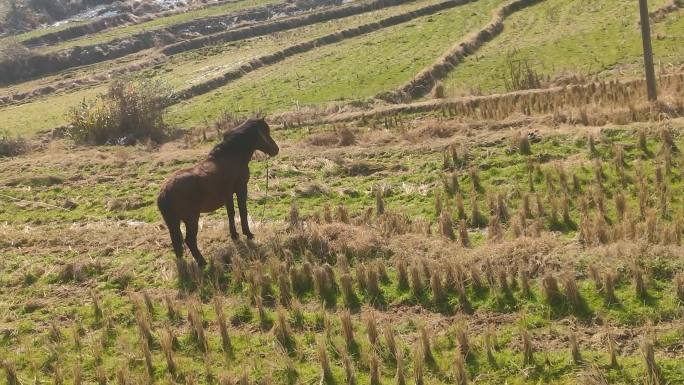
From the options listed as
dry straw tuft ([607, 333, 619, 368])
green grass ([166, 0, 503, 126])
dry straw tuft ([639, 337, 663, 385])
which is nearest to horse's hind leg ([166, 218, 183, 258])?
dry straw tuft ([607, 333, 619, 368])

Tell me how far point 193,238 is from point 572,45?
27041 mm

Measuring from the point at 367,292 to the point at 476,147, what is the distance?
8.40 metres

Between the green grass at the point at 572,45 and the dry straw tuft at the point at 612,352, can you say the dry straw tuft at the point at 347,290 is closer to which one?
the dry straw tuft at the point at 612,352

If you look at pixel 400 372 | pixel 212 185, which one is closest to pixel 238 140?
pixel 212 185

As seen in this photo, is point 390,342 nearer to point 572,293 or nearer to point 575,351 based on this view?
point 575,351

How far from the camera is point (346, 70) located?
123 feet

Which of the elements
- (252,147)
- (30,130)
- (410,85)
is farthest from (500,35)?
(252,147)

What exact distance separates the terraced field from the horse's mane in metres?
1.75

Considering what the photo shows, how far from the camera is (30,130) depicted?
Result: 35219 millimetres

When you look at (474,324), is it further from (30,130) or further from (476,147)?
(30,130)

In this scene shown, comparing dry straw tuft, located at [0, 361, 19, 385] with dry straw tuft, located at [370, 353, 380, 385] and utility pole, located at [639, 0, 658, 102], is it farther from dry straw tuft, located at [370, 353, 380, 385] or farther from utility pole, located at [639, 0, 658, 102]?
utility pole, located at [639, 0, 658, 102]

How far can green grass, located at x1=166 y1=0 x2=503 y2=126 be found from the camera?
33.0 m

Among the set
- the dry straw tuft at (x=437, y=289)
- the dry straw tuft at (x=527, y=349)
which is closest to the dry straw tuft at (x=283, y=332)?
the dry straw tuft at (x=437, y=289)

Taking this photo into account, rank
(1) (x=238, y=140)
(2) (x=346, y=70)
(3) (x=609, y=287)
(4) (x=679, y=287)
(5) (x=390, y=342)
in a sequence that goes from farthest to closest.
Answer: (2) (x=346, y=70), (1) (x=238, y=140), (3) (x=609, y=287), (4) (x=679, y=287), (5) (x=390, y=342)
